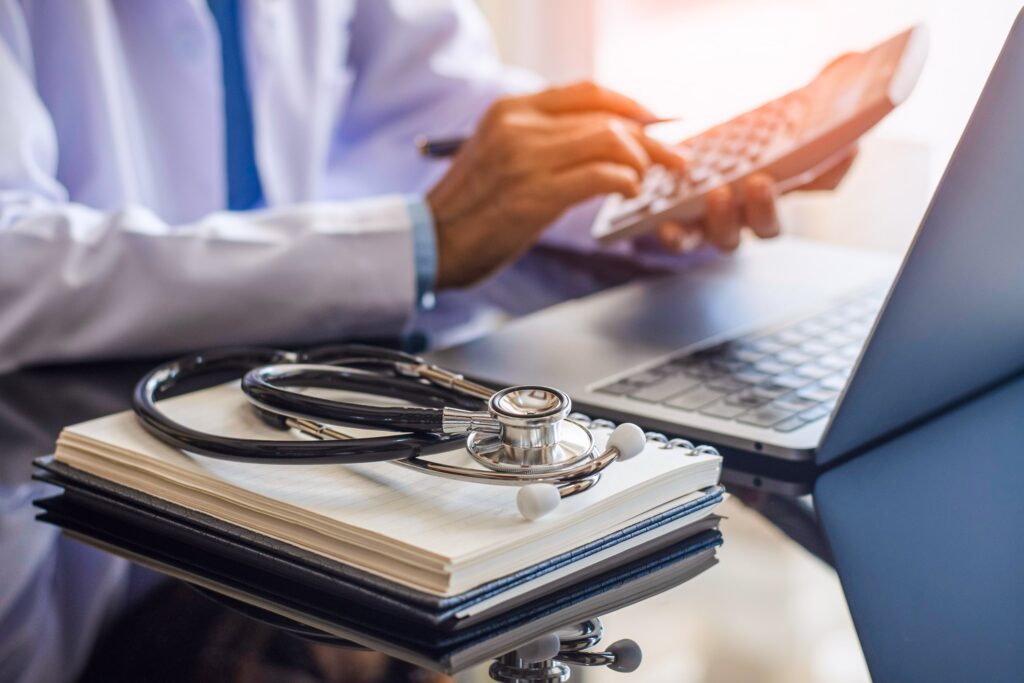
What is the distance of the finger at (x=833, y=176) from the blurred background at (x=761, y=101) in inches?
3.2

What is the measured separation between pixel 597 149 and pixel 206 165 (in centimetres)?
40

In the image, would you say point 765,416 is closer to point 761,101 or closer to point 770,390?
point 770,390

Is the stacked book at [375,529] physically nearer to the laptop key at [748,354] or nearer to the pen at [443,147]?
the laptop key at [748,354]

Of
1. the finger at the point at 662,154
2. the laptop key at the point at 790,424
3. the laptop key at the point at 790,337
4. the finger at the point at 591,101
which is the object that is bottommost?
the laptop key at the point at 790,337

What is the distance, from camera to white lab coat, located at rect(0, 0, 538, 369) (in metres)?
0.72

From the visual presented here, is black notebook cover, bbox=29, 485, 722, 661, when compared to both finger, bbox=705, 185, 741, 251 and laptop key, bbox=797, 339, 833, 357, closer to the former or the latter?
laptop key, bbox=797, 339, 833, 357

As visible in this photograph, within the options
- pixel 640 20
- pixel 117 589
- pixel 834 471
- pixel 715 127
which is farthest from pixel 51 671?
pixel 640 20

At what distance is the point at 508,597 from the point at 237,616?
9 cm

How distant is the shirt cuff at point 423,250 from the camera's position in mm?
791

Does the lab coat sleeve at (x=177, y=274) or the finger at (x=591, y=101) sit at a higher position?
the finger at (x=591, y=101)

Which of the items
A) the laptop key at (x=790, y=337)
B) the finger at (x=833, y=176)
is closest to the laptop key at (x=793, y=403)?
the laptop key at (x=790, y=337)

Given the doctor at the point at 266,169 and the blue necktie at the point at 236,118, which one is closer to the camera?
the doctor at the point at 266,169

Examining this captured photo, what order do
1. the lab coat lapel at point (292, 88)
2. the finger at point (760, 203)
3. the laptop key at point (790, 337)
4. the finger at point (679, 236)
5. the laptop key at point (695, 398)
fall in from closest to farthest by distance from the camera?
the laptop key at point (695, 398) → the laptop key at point (790, 337) → the finger at point (760, 203) → the finger at point (679, 236) → the lab coat lapel at point (292, 88)

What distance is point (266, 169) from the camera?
108 cm
